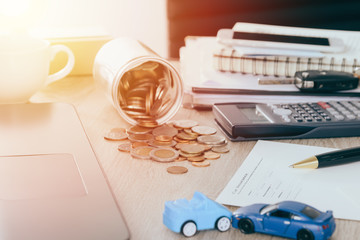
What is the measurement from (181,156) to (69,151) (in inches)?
6.0

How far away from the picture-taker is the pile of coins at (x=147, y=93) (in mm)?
784

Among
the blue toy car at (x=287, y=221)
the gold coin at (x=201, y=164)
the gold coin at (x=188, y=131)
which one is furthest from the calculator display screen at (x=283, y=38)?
the blue toy car at (x=287, y=221)

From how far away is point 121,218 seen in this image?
18.8 inches

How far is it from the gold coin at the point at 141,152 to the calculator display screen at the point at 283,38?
0.39 meters

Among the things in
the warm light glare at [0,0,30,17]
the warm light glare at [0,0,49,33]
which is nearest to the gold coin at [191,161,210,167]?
the warm light glare at [0,0,49,33]

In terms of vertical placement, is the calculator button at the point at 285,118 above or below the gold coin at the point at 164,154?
above

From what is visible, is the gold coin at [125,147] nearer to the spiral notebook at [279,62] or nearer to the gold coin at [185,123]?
the gold coin at [185,123]

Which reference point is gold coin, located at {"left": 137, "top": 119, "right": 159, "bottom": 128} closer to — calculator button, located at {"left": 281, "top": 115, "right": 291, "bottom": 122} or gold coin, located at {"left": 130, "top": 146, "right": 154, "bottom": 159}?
gold coin, located at {"left": 130, "top": 146, "right": 154, "bottom": 159}

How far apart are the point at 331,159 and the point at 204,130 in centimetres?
21

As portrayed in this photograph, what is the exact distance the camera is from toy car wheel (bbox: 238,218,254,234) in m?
0.47

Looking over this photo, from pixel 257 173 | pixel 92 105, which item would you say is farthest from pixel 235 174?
pixel 92 105

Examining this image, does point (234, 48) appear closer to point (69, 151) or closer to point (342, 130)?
point (342, 130)

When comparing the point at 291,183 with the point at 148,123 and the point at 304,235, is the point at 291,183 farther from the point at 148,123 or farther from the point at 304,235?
the point at 148,123

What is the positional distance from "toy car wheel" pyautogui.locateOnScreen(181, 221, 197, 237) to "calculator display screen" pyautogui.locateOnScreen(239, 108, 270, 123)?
30 centimetres
